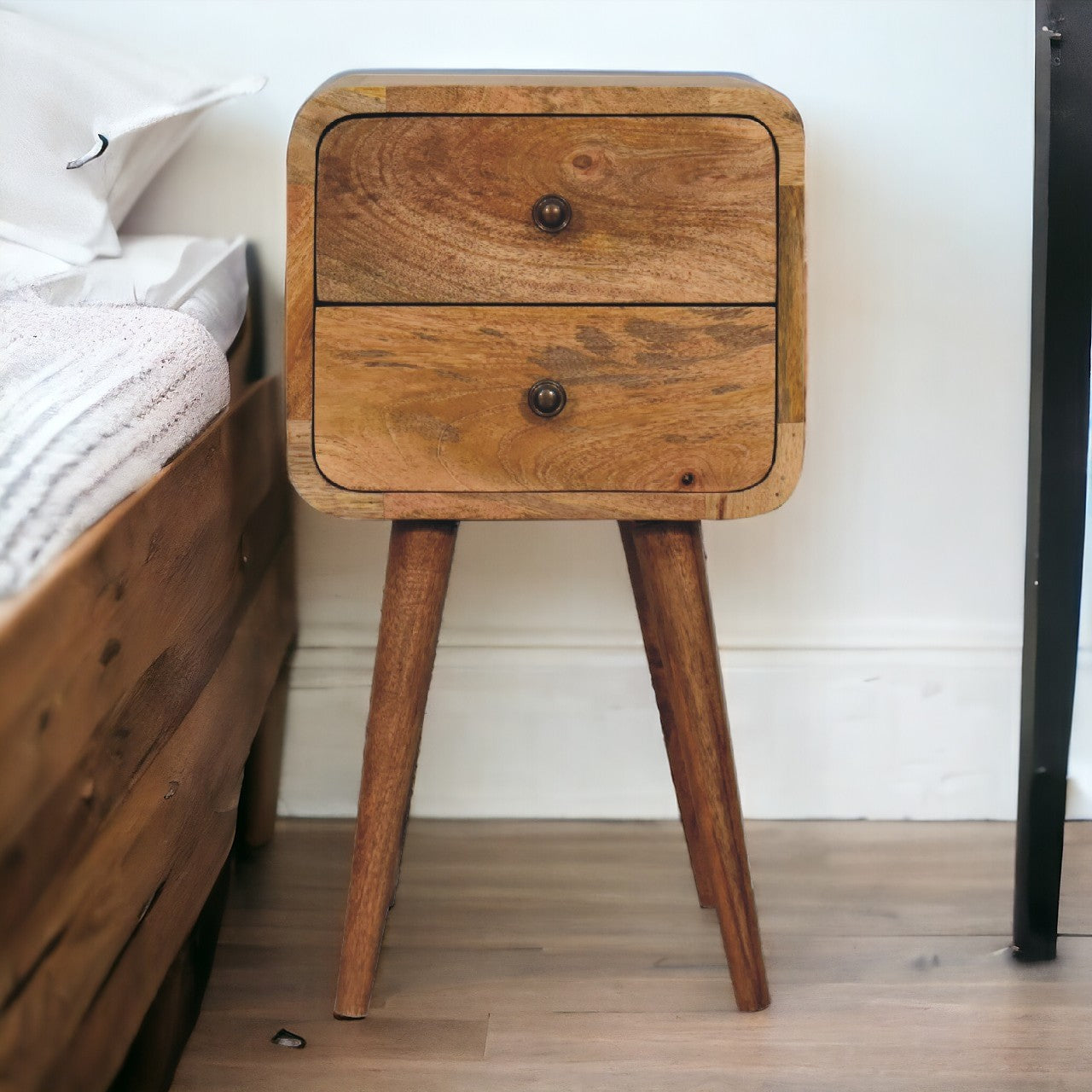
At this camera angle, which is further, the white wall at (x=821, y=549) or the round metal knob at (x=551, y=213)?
the white wall at (x=821, y=549)

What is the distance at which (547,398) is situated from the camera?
721 mm

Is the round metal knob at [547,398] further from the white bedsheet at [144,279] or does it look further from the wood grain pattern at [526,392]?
the white bedsheet at [144,279]

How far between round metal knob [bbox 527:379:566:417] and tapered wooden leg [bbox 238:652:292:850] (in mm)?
451

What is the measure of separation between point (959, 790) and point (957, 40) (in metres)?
0.77

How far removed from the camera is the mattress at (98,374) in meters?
0.50

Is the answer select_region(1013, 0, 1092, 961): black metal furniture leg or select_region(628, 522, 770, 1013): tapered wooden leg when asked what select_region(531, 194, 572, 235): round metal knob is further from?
select_region(1013, 0, 1092, 961): black metal furniture leg

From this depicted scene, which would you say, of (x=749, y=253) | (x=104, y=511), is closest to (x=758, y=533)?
(x=749, y=253)

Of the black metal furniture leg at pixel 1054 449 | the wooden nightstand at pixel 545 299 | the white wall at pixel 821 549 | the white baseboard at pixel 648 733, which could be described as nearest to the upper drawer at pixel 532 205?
the wooden nightstand at pixel 545 299

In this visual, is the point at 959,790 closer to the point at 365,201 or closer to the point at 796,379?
the point at 796,379

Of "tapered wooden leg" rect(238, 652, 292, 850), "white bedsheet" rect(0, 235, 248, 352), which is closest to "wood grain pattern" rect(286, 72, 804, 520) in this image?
"white bedsheet" rect(0, 235, 248, 352)

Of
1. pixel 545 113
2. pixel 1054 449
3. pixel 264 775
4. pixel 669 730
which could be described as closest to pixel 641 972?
pixel 669 730

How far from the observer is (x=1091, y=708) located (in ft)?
3.67

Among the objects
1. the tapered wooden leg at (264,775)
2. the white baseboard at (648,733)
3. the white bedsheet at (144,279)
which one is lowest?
the white baseboard at (648,733)

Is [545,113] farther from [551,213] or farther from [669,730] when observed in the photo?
[669,730]
